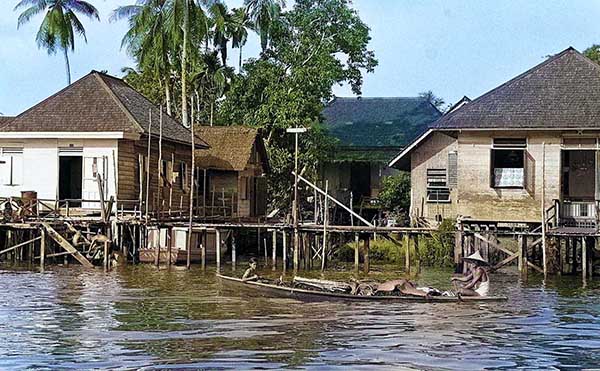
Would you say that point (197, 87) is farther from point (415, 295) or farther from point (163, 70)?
point (415, 295)

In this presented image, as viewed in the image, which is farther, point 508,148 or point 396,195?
point 396,195

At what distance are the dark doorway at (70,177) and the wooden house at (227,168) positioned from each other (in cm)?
575

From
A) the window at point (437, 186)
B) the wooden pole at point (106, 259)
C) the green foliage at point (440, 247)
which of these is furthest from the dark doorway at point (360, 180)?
the wooden pole at point (106, 259)

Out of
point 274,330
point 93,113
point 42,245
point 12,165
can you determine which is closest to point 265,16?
point 93,113

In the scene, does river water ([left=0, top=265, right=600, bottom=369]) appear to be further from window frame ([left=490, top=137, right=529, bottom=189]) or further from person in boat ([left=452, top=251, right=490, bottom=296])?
window frame ([left=490, top=137, right=529, bottom=189])

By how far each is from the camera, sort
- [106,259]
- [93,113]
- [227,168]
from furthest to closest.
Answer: [227,168], [93,113], [106,259]

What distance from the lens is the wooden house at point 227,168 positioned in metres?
44.7

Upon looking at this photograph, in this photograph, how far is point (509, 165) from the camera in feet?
118

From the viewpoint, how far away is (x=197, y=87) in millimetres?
56750

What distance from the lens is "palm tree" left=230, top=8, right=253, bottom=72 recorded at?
5234cm

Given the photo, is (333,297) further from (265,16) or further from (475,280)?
(265,16)

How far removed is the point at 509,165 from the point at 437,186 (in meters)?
5.70

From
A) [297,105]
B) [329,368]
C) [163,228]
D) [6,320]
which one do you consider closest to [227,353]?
[329,368]

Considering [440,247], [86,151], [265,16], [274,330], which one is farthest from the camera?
[265,16]
